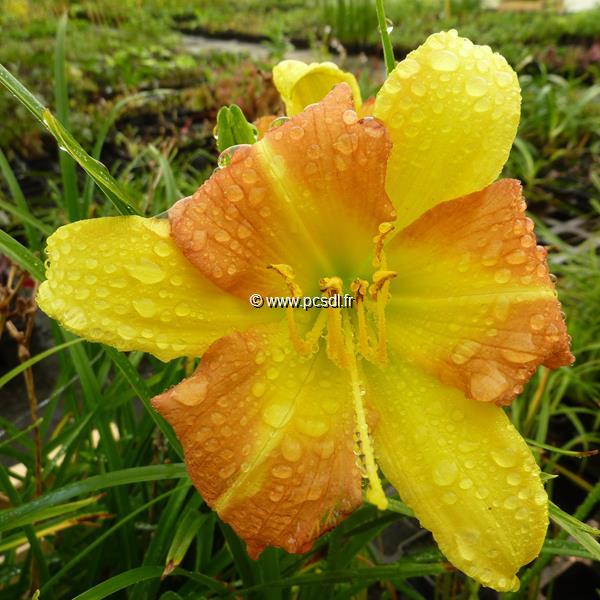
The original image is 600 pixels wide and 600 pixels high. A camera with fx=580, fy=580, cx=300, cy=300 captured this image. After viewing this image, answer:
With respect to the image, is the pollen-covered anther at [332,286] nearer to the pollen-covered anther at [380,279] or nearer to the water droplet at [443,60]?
the pollen-covered anther at [380,279]

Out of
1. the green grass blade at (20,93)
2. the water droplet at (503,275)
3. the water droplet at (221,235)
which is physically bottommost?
the water droplet at (503,275)

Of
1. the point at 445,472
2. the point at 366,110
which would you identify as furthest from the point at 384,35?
the point at 445,472

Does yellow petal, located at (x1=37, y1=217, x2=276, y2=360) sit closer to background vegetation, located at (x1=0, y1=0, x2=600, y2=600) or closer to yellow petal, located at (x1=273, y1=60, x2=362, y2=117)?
background vegetation, located at (x1=0, y1=0, x2=600, y2=600)

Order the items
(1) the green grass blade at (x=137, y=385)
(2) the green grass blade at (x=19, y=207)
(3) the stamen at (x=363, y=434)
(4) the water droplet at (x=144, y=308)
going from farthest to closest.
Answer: (2) the green grass blade at (x=19, y=207)
(1) the green grass blade at (x=137, y=385)
(4) the water droplet at (x=144, y=308)
(3) the stamen at (x=363, y=434)

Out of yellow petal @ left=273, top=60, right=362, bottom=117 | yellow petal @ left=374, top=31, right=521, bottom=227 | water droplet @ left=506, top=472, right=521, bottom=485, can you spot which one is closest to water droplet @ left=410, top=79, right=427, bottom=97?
yellow petal @ left=374, top=31, right=521, bottom=227

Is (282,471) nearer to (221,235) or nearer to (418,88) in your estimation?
(221,235)

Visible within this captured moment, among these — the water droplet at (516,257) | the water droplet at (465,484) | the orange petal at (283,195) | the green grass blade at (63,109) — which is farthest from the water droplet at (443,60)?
the green grass blade at (63,109)
